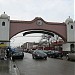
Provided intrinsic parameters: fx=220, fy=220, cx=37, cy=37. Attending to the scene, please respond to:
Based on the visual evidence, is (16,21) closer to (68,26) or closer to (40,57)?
(68,26)

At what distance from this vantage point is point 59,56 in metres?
43.8

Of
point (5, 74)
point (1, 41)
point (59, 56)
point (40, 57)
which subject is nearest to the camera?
point (5, 74)

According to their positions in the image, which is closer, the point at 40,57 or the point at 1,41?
the point at 40,57

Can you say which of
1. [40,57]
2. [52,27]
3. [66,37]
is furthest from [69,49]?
[40,57]

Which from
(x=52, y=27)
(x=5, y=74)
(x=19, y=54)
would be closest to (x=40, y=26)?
(x=52, y=27)

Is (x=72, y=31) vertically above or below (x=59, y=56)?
above

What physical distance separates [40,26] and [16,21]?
5599 mm

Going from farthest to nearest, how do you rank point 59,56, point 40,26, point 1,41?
point 40,26 → point 1,41 → point 59,56

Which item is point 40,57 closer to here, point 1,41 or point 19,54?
point 19,54

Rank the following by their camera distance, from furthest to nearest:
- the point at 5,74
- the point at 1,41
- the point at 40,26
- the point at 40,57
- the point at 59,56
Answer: the point at 40,26 < the point at 1,41 < the point at 59,56 < the point at 40,57 < the point at 5,74

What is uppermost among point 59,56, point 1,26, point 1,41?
point 1,26

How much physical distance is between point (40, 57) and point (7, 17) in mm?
16228

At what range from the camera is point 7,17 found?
159 ft

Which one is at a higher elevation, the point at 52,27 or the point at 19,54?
the point at 52,27
